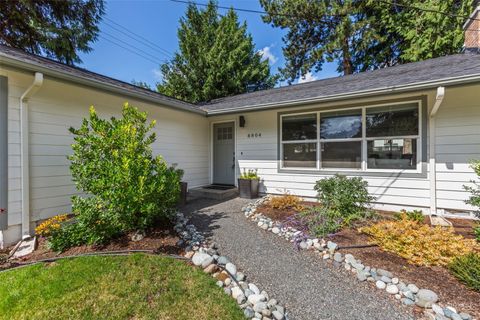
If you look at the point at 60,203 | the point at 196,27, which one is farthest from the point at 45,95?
the point at 196,27

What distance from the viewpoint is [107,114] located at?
4691mm

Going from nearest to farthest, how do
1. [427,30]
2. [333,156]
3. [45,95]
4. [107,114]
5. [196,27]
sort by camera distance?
[45,95], [107,114], [333,156], [427,30], [196,27]

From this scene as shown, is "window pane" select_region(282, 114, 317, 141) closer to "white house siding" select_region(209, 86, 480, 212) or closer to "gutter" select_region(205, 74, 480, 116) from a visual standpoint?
"white house siding" select_region(209, 86, 480, 212)

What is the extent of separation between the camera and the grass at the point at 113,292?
192 centimetres

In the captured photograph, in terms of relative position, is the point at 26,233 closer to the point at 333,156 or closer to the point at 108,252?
the point at 108,252

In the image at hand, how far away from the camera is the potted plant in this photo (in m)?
5.95

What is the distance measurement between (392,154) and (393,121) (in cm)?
71

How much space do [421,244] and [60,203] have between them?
18.5 ft

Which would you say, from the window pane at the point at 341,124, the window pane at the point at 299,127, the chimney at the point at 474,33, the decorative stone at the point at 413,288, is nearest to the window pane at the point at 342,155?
the window pane at the point at 341,124

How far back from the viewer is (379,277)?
2.41 m

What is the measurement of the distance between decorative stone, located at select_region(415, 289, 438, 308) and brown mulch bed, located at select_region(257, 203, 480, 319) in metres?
0.10

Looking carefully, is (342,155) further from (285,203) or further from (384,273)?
(384,273)

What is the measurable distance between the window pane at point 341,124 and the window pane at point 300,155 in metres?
0.44

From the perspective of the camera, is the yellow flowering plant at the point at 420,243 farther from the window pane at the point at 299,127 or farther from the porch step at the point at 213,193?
the porch step at the point at 213,193
